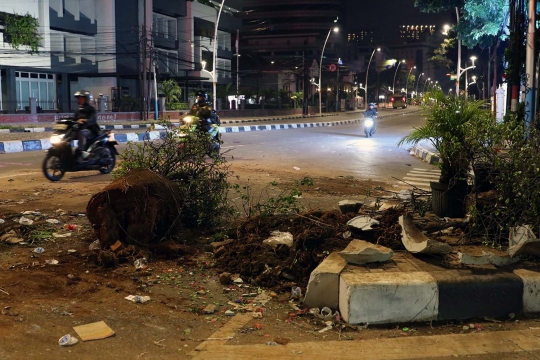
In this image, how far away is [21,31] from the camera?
36031 mm

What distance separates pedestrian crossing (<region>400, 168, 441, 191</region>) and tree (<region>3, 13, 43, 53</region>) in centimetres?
3022

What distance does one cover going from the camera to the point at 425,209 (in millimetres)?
6734

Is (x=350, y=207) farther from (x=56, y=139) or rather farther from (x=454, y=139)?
(x=56, y=139)

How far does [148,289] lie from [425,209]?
3.50 m

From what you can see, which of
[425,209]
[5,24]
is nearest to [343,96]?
[5,24]

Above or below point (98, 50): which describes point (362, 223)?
below

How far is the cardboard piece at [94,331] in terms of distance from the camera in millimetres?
3844

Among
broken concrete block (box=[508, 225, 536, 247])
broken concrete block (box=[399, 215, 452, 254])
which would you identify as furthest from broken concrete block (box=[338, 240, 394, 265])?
broken concrete block (box=[508, 225, 536, 247])

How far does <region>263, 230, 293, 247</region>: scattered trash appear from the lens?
18.1 feet

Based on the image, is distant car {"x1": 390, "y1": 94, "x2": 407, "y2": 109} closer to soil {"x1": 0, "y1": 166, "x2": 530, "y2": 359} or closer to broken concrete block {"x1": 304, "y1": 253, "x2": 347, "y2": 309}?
soil {"x1": 0, "y1": 166, "x2": 530, "y2": 359}

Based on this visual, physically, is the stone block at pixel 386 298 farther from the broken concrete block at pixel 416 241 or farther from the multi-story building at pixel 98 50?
the multi-story building at pixel 98 50

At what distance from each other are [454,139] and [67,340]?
440 centimetres

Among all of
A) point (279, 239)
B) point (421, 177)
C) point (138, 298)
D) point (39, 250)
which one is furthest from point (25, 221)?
point (421, 177)

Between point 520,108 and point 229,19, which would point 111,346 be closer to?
point 520,108
